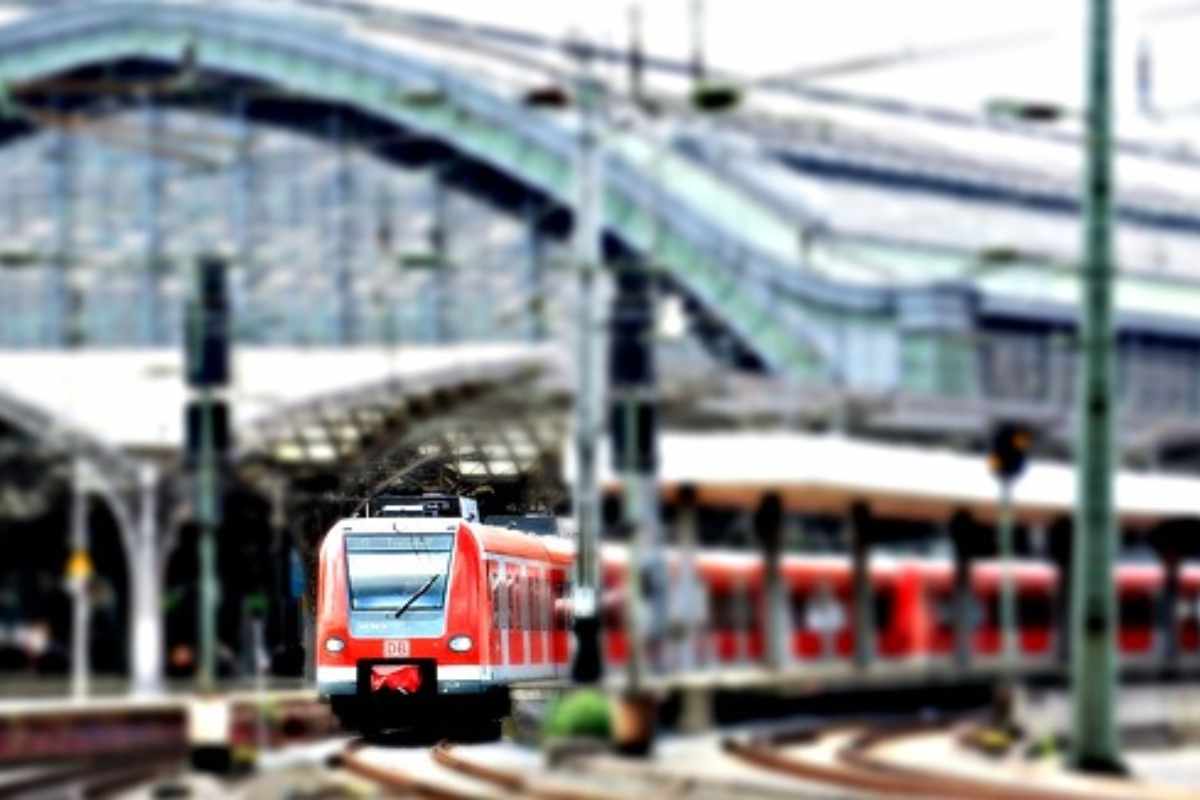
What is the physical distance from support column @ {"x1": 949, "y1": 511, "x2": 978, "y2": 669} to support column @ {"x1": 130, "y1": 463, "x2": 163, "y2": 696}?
121ft

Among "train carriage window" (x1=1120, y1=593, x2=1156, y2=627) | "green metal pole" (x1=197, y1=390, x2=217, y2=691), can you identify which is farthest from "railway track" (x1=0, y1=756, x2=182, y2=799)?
"green metal pole" (x1=197, y1=390, x2=217, y2=691)

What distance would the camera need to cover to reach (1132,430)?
69.7 metres

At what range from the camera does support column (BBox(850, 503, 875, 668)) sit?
54.2 metres

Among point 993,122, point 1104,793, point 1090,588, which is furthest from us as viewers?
point 993,122

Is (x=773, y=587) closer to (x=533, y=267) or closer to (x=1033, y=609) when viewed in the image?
(x=1033, y=609)

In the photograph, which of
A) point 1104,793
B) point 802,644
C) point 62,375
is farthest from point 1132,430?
point 62,375

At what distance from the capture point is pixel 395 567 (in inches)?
133

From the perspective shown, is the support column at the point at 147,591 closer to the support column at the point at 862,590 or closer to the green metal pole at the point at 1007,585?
the support column at the point at 862,590

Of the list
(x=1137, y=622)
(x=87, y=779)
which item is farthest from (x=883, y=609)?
(x=87, y=779)

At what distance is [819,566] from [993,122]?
37873 millimetres

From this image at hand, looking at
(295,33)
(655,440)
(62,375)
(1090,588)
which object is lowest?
(1090,588)

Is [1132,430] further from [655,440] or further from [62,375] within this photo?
[62,375]

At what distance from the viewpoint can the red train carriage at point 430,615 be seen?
3.21 meters

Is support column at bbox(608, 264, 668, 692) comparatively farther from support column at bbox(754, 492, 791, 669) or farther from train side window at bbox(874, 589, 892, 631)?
train side window at bbox(874, 589, 892, 631)
